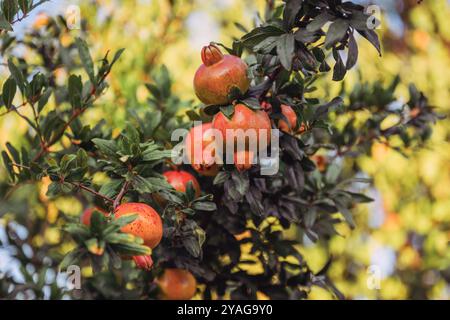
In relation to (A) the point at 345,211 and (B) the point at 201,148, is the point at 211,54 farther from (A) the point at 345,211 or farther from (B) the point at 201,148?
(A) the point at 345,211

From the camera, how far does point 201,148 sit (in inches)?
41.8

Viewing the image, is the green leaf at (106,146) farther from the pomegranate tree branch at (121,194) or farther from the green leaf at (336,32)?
the green leaf at (336,32)

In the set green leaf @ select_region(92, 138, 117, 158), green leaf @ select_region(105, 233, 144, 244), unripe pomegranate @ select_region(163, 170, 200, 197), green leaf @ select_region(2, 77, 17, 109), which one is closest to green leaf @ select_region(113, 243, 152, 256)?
green leaf @ select_region(105, 233, 144, 244)

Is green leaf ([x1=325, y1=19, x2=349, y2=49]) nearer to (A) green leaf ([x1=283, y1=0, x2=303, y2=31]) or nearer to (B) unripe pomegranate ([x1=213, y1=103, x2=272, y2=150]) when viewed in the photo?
(A) green leaf ([x1=283, y1=0, x2=303, y2=31])

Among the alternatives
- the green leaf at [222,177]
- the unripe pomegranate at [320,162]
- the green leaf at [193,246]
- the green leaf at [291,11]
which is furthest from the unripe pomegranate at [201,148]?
the unripe pomegranate at [320,162]

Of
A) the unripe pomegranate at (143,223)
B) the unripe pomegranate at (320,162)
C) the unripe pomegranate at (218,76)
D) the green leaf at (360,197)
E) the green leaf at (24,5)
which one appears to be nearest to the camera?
the unripe pomegranate at (143,223)

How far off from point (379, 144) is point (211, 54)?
1298 mm

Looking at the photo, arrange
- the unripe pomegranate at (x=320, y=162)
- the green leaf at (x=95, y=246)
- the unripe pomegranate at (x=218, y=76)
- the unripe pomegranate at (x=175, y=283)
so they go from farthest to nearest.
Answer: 1. the unripe pomegranate at (x=320, y=162)
2. the unripe pomegranate at (x=175, y=283)
3. the unripe pomegranate at (x=218, y=76)
4. the green leaf at (x=95, y=246)

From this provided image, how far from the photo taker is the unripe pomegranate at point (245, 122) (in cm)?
95

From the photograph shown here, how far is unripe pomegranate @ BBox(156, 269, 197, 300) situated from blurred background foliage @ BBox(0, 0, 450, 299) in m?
0.75

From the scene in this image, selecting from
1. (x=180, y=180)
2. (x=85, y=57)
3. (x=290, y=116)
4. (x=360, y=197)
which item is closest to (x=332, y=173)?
(x=360, y=197)

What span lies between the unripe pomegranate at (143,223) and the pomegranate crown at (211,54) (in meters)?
0.30

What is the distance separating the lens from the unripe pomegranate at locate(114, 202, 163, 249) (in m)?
0.87
